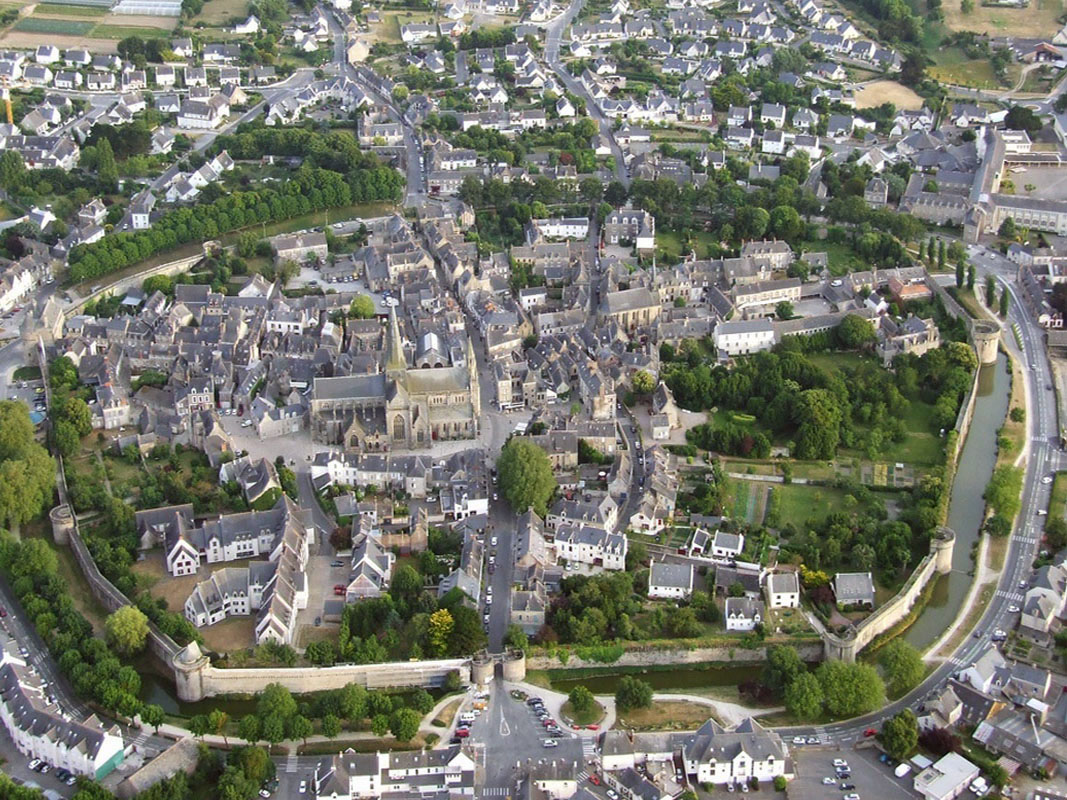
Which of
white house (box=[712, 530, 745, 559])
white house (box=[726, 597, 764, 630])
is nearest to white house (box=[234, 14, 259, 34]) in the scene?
white house (box=[712, 530, 745, 559])

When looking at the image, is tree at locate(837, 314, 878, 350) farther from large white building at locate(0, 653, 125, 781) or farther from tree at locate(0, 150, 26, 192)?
tree at locate(0, 150, 26, 192)

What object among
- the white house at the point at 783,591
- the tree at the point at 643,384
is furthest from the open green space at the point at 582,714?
the tree at the point at 643,384

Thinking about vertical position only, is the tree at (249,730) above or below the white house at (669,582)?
below

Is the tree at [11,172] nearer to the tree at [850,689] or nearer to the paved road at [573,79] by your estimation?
the paved road at [573,79]

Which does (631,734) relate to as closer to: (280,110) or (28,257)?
(28,257)

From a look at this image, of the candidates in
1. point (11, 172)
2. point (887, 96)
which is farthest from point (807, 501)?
point (11, 172)

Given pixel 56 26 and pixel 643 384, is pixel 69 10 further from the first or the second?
pixel 643 384

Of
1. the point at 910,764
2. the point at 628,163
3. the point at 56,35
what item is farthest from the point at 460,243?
the point at 56,35

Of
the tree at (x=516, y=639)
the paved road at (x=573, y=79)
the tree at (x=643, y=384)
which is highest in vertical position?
the paved road at (x=573, y=79)
